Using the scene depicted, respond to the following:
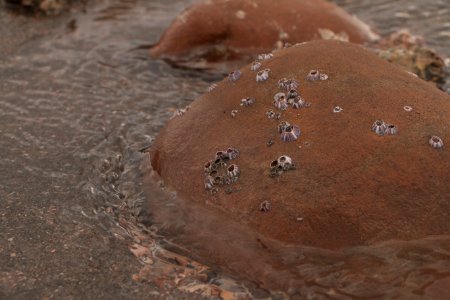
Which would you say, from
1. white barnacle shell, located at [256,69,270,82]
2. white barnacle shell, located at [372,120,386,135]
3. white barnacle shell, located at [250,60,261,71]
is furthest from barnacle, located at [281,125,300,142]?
white barnacle shell, located at [250,60,261,71]

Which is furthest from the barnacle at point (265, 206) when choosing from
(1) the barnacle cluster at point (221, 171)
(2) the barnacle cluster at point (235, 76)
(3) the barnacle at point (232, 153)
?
(2) the barnacle cluster at point (235, 76)

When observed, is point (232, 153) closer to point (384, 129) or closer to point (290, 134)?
point (290, 134)

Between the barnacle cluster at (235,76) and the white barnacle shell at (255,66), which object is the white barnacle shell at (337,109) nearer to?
the white barnacle shell at (255,66)

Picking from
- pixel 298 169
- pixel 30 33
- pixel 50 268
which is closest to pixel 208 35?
pixel 30 33

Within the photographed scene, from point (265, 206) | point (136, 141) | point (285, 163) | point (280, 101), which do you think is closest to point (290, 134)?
point (285, 163)

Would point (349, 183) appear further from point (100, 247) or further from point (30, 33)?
point (30, 33)
